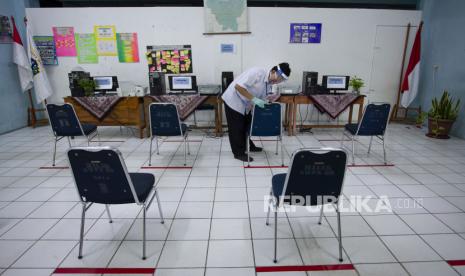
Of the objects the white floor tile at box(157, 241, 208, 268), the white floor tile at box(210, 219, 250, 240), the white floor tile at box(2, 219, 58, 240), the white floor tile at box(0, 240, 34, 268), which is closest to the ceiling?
the white floor tile at box(2, 219, 58, 240)

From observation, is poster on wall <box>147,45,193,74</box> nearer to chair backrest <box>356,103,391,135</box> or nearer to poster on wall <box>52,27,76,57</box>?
poster on wall <box>52,27,76,57</box>

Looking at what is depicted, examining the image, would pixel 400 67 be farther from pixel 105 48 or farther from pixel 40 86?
pixel 40 86

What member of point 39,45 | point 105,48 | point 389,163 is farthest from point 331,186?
point 39,45

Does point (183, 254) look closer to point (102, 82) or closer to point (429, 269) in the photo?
point (429, 269)

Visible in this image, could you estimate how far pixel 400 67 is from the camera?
564cm

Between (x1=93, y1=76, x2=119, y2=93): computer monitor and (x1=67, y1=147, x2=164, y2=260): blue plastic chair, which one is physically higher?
(x1=93, y1=76, x2=119, y2=93): computer monitor

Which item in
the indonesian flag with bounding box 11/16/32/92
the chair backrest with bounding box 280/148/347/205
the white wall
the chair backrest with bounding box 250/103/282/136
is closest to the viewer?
the chair backrest with bounding box 280/148/347/205

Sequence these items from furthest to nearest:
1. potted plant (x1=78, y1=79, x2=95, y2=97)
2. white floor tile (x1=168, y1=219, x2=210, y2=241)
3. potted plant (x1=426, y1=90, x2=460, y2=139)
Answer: potted plant (x1=78, y1=79, x2=95, y2=97) < potted plant (x1=426, y1=90, x2=460, y2=139) < white floor tile (x1=168, y1=219, x2=210, y2=241)

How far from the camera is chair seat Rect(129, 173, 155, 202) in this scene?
5.86 ft

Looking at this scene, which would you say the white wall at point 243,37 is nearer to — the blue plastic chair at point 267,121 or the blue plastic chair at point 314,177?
the blue plastic chair at point 267,121

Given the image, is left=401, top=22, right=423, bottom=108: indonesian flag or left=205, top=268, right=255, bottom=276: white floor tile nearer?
left=205, top=268, right=255, bottom=276: white floor tile

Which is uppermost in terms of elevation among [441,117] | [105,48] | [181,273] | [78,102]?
[105,48]

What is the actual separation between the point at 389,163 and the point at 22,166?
192 inches

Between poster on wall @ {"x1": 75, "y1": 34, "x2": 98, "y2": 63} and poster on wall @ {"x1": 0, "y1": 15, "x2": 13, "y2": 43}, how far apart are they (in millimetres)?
1132
